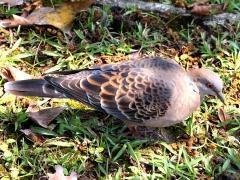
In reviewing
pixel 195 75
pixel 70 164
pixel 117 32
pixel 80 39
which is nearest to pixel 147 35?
pixel 117 32

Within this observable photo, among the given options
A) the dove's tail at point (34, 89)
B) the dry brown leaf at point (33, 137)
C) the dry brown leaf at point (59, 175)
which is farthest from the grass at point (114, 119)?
the dove's tail at point (34, 89)

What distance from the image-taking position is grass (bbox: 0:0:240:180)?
422 centimetres

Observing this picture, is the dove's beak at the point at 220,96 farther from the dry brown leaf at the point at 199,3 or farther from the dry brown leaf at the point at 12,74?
the dry brown leaf at the point at 12,74

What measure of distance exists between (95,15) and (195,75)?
1541 mm

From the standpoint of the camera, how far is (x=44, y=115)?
4.50 meters

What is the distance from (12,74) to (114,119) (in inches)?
41.1

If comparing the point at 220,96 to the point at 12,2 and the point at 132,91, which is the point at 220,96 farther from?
the point at 12,2

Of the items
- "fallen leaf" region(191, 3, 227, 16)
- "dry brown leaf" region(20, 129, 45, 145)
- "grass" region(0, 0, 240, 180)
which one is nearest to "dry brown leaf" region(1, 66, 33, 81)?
"grass" region(0, 0, 240, 180)

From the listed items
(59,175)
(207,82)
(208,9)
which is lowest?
(59,175)

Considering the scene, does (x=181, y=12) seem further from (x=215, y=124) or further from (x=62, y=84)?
(x=62, y=84)

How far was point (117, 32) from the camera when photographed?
5.46 meters

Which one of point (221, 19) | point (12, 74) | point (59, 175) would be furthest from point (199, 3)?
point (59, 175)

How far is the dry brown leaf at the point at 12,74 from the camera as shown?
4.76 m

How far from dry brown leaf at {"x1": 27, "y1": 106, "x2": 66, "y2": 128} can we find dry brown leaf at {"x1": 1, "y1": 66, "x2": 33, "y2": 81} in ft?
1.24
